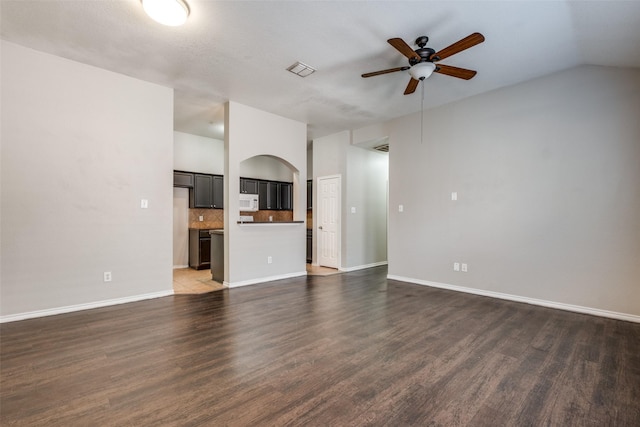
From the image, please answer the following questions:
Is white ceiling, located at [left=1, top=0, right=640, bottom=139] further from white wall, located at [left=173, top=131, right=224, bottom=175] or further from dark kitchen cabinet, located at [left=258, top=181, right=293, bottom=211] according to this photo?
dark kitchen cabinet, located at [left=258, top=181, right=293, bottom=211]

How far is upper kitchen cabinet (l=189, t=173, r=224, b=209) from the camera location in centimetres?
638

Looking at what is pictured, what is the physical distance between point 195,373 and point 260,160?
5.99 metres

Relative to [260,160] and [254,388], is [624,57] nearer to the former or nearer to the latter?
[254,388]

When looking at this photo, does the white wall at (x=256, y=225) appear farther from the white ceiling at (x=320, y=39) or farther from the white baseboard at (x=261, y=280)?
the white ceiling at (x=320, y=39)

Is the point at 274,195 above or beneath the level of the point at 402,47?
beneath

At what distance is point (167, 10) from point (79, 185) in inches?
92.8

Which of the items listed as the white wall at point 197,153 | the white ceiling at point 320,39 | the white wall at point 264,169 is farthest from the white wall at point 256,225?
the white wall at point 197,153

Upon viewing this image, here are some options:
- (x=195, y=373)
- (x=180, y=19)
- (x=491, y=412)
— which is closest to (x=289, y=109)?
(x=180, y=19)

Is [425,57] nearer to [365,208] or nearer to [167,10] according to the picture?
[167,10]

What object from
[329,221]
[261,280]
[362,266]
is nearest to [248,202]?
[329,221]

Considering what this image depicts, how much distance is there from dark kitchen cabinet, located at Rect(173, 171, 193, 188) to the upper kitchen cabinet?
0.10 m

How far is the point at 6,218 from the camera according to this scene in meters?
3.12

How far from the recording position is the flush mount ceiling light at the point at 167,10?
7.93 feet

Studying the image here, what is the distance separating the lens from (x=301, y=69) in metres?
3.64
